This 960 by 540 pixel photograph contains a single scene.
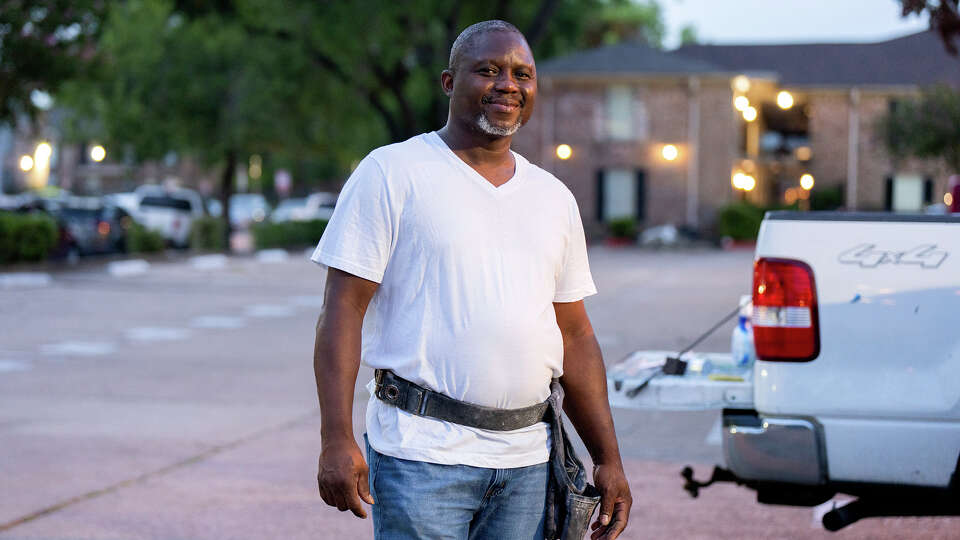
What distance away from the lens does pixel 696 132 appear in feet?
151

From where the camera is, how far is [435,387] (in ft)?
10.0

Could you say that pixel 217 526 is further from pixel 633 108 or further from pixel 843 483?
pixel 633 108

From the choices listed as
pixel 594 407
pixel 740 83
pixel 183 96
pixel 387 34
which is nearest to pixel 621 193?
pixel 740 83

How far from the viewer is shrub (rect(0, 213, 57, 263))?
2681cm

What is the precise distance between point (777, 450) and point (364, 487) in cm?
250

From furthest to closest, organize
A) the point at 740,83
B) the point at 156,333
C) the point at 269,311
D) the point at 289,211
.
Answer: the point at 289,211, the point at 740,83, the point at 269,311, the point at 156,333

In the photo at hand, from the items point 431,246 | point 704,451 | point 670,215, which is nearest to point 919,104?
point 670,215

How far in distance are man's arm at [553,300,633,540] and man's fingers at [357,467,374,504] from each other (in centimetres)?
65

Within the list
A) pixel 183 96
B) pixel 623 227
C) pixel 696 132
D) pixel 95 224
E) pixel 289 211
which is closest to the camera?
pixel 95 224

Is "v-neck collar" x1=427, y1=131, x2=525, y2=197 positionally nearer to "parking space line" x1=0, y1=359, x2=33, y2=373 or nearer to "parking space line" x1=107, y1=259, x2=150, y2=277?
"parking space line" x1=0, y1=359, x2=33, y2=373

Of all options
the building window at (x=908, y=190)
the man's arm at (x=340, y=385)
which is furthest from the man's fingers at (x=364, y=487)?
the building window at (x=908, y=190)

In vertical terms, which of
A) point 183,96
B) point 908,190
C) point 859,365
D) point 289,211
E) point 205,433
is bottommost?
point 289,211

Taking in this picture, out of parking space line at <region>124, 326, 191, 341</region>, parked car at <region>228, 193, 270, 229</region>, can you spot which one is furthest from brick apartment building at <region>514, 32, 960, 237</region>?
parking space line at <region>124, 326, 191, 341</region>

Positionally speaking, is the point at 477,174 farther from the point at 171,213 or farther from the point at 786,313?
the point at 171,213
